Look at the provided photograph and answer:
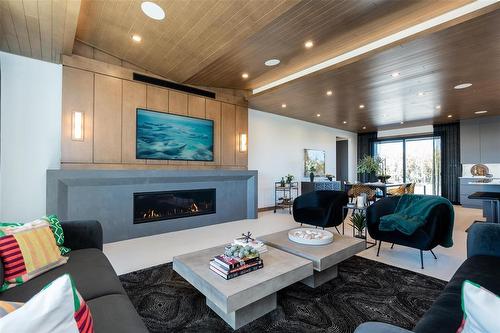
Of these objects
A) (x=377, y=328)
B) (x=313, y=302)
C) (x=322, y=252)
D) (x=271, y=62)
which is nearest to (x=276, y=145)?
(x=271, y=62)

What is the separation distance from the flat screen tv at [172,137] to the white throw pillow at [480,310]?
15.1 ft

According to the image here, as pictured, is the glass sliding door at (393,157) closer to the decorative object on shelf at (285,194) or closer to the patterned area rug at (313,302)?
the decorative object on shelf at (285,194)

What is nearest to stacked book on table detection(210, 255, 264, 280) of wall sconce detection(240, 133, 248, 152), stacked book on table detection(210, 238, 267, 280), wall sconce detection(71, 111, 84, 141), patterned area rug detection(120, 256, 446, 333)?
stacked book on table detection(210, 238, 267, 280)

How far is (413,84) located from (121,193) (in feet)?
19.1

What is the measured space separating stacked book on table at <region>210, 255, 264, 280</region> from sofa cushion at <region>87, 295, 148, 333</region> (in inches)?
26.8

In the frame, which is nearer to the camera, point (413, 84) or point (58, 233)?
point (58, 233)

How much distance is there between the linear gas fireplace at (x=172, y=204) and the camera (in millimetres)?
4414

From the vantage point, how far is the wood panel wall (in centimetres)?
376

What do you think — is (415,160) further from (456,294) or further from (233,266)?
(233,266)

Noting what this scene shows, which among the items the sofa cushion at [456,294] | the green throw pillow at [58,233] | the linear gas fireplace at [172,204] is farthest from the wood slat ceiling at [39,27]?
the sofa cushion at [456,294]

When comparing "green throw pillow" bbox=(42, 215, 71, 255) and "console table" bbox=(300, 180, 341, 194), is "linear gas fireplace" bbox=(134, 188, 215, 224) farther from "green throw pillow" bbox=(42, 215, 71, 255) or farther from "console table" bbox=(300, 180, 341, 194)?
"console table" bbox=(300, 180, 341, 194)

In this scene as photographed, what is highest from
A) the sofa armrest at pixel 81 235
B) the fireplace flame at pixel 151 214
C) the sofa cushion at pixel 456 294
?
the sofa armrest at pixel 81 235

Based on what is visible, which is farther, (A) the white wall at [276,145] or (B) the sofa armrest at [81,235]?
(A) the white wall at [276,145]

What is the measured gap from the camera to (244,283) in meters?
1.75
